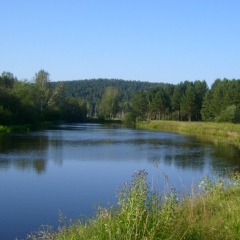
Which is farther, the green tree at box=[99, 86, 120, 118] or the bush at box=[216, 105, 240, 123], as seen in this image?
the green tree at box=[99, 86, 120, 118]

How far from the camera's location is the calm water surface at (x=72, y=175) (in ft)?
39.5

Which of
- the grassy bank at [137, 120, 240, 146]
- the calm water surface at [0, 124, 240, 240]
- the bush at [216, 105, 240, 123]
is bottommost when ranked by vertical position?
the calm water surface at [0, 124, 240, 240]

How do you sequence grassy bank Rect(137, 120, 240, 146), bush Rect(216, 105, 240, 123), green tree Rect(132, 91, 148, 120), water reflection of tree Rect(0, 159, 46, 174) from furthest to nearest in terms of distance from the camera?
green tree Rect(132, 91, 148, 120)
bush Rect(216, 105, 240, 123)
grassy bank Rect(137, 120, 240, 146)
water reflection of tree Rect(0, 159, 46, 174)

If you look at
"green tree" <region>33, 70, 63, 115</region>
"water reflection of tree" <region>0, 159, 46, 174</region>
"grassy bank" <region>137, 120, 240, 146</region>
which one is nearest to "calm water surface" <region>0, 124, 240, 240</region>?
"water reflection of tree" <region>0, 159, 46, 174</region>

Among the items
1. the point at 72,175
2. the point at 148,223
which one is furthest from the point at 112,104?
the point at 148,223

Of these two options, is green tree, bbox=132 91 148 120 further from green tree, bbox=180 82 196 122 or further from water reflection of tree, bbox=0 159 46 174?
water reflection of tree, bbox=0 159 46 174

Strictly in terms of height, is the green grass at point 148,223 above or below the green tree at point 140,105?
below

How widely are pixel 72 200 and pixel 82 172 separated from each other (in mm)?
6577

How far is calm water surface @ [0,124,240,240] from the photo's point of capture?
12.0 m

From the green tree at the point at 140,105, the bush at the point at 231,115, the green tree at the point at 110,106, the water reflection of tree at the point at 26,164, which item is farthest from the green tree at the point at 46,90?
the water reflection of tree at the point at 26,164

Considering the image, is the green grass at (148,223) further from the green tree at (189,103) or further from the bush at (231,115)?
the green tree at (189,103)

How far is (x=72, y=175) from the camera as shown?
19.4 metres

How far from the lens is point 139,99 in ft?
319

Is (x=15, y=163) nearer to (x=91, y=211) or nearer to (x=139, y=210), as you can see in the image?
(x=91, y=211)
